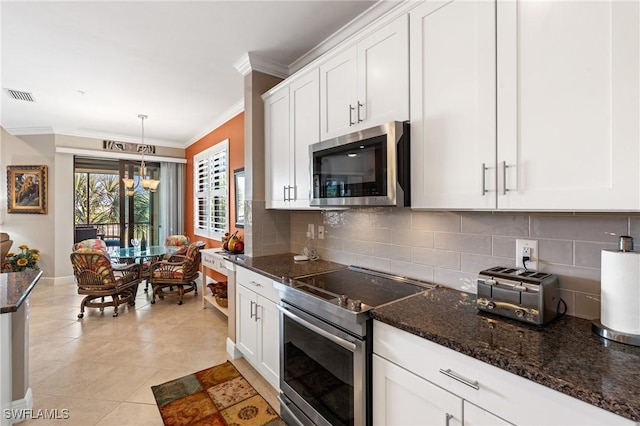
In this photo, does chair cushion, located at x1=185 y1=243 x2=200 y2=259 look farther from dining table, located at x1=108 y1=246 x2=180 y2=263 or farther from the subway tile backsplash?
the subway tile backsplash

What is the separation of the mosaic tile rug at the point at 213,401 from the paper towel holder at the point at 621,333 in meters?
1.81

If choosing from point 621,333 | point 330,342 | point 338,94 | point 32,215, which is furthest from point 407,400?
point 32,215

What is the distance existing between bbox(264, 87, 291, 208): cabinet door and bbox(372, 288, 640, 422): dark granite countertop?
1.53m

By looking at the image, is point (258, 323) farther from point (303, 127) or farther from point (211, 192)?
point (211, 192)

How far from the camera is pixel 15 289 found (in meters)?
1.89

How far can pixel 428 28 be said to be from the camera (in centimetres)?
150

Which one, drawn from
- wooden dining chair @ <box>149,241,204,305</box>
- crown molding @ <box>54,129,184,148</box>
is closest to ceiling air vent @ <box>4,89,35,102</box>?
crown molding @ <box>54,129,184,148</box>

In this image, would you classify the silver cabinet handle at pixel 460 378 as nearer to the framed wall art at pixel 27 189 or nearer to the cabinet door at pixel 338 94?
the cabinet door at pixel 338 94

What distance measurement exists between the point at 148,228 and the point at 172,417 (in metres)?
5.23

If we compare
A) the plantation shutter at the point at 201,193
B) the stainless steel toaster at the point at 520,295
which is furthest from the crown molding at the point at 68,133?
the stainless steel toaster at the point at 520,295

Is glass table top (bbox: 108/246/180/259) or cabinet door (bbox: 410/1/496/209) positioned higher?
cabinet door (bbox: 410/1/496/209)

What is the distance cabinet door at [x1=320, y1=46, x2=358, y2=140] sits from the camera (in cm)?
193

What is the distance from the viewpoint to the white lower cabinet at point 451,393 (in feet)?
2.91

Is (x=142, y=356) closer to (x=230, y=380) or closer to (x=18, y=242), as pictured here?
(x=230, y=380)
